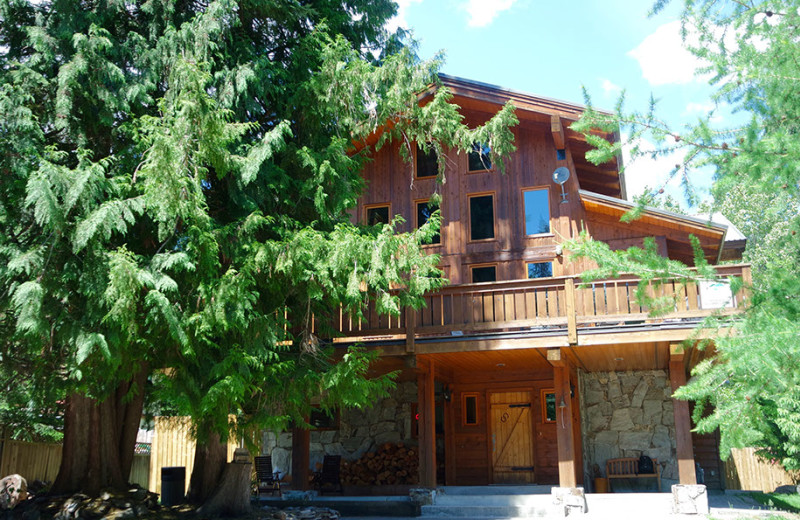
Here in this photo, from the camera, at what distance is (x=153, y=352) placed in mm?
9039

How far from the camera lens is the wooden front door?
1481cm

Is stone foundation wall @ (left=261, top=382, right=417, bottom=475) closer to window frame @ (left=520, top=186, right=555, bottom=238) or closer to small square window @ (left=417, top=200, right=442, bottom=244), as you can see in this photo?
small square window @ (left=417, top=200, right=442, bottom=244)

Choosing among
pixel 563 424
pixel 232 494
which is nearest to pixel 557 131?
pixel 563 424

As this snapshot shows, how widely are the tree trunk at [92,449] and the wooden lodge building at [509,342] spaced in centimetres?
368

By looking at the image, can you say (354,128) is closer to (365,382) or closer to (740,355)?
(365,382)

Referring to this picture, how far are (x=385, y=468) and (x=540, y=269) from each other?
17.6 ft

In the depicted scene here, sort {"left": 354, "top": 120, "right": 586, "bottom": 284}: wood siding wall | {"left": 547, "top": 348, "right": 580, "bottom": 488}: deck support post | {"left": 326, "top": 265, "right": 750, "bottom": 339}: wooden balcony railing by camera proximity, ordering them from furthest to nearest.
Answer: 1. {"left": 354, "top": 120, "right": 586, "bottom": 284}: wood siding wall
2. {"left": 547, "top": 348, "right": 580, "bottom": 488}: deck support post
3. {"left": 326, "top": 265, "right": 750, "bottom": 339}: wooden balcony railing

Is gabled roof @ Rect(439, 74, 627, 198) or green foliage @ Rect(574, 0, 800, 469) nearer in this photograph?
green foliage @ Rect(574, 0, 800, 469)

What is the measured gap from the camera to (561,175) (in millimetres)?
14234

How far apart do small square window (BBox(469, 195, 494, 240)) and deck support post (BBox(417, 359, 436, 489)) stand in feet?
11.7

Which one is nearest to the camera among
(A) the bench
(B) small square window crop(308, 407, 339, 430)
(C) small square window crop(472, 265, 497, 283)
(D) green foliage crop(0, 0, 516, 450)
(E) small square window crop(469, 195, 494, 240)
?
(D) green foliage crop(0, 0, 516, 450)

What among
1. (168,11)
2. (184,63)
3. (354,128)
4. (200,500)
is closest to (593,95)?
(184,63)

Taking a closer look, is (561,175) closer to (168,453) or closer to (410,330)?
(410,330)

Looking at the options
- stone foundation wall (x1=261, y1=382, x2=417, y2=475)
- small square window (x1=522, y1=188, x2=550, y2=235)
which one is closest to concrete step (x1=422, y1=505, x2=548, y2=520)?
stone foundation wall (x1=261, y1=382, x2=417, y2=475)
